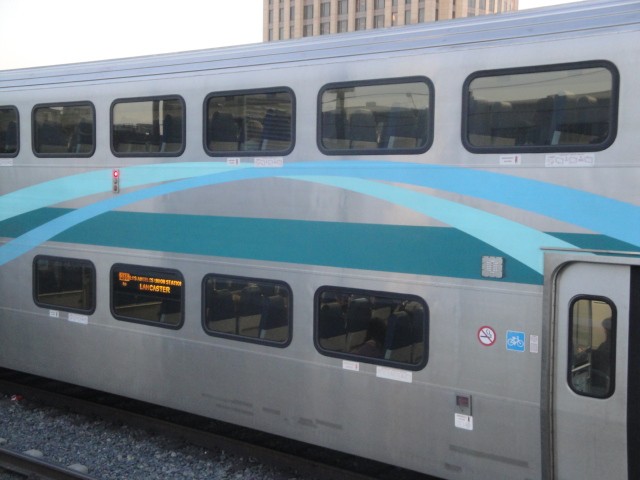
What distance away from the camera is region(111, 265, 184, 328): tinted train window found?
27.3 feet

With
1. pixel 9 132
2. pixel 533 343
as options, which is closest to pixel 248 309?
pixel 533 343

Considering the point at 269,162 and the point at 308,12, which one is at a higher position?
the point at 308,12

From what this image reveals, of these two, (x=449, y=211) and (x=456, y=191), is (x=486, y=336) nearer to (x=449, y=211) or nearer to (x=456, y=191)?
(x=449, y=211)

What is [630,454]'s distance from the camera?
18.5ft

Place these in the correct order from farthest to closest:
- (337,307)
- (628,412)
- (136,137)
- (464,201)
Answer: (136,137), (337,307), (464,201), (628,412)

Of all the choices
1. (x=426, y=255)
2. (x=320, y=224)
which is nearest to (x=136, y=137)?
(x=320, y=224)

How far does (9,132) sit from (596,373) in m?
7.87

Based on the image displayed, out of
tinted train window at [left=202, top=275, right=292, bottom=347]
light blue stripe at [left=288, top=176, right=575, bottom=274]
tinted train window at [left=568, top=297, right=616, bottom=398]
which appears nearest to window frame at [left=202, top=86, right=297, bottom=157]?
Result: light blue stripe at [left=288, top=176, right=575, bottom=274]

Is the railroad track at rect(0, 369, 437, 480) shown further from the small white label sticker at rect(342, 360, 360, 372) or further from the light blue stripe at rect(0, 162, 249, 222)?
the light blue stripe at rect(0, 162, 249, 222)

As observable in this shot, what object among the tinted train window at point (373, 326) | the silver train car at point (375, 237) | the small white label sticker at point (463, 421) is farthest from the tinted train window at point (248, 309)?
the small white label sticker at point (463, 421)

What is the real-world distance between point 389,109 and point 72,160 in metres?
4.38

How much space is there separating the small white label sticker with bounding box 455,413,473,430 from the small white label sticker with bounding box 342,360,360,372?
1.03 meters

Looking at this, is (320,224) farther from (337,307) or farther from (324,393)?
(324,393)

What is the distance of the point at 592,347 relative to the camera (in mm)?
5828
